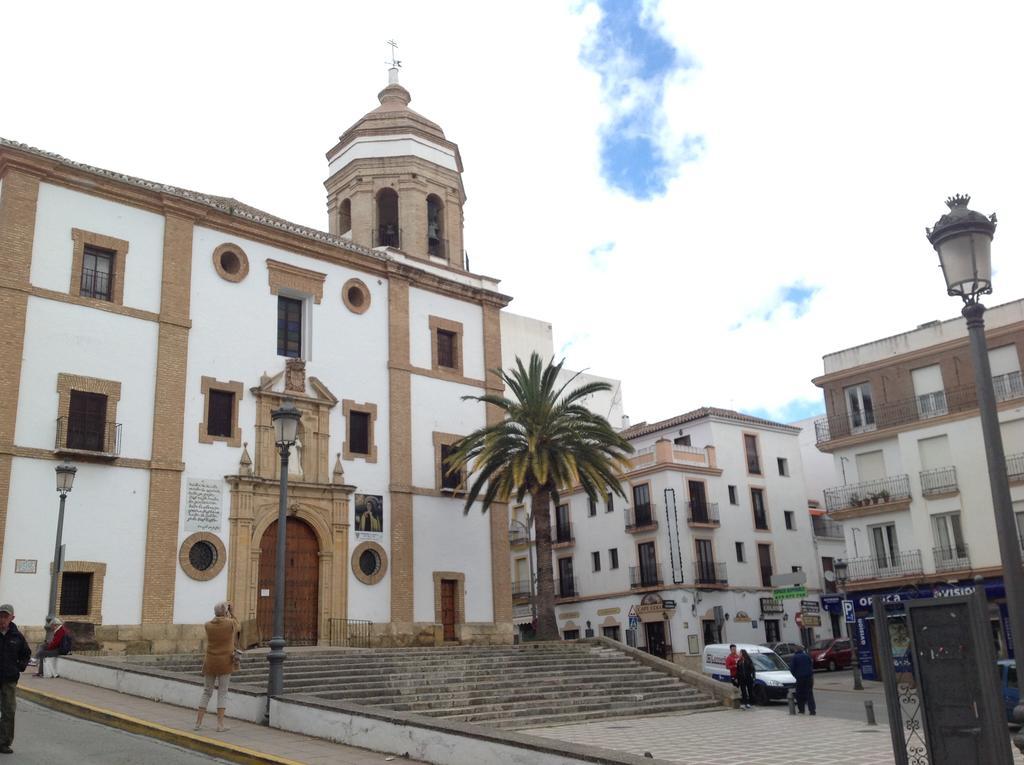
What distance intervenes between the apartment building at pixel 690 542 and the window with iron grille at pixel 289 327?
18.8 m

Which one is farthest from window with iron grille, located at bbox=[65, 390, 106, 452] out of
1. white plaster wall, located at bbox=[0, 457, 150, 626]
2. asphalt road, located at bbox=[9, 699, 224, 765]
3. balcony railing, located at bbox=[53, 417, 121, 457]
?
asphalt road, located at bbox=[9, 699, 224, 765]

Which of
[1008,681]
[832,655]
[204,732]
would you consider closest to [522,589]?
[832,655]

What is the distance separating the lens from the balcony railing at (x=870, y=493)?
107ft

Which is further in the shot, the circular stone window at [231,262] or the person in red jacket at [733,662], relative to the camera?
the circular stone window at [231,262]

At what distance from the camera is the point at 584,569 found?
44.4 meters

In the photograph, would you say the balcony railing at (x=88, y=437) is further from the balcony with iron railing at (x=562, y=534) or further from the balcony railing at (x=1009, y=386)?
the balcony with iron railing at (x=562, y=534)

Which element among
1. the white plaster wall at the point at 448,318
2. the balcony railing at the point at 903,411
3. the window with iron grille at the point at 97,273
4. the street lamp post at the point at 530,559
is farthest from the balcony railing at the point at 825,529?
the window with iron grille at the point at 97,273

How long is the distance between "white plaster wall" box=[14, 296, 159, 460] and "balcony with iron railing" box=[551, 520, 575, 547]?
84.4 feet

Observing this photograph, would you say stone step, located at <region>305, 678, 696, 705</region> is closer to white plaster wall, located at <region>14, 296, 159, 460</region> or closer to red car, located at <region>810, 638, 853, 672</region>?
white plaster wall, located at <region>14, 296, 159, 460</region>

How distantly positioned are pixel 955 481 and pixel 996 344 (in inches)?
185

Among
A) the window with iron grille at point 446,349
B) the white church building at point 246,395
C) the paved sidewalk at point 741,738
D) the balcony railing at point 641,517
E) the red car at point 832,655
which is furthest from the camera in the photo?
the balcony railing at point 641,517

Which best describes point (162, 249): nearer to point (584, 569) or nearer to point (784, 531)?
point (584, 569)

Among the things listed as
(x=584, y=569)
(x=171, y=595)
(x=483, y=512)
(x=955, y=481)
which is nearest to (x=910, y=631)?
(x=171, y=595)

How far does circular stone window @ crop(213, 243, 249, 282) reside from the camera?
84.2 feet
